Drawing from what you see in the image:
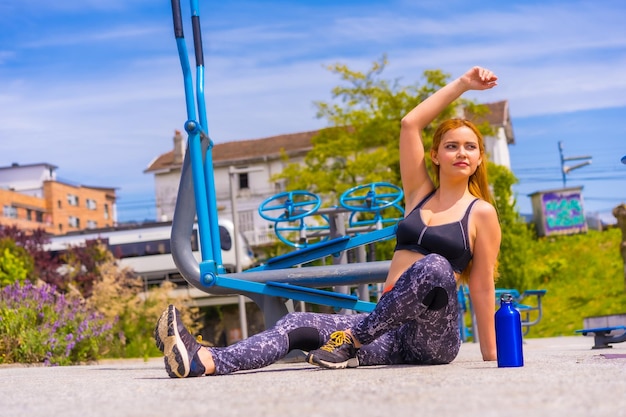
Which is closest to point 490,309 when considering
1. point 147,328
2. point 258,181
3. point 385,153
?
point 147,328

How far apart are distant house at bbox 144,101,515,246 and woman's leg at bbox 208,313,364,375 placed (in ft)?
146

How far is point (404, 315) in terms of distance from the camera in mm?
4094

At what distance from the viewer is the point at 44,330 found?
383 inches

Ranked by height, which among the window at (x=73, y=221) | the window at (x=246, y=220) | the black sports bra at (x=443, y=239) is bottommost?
the black sports bra at (x=443, y=239)

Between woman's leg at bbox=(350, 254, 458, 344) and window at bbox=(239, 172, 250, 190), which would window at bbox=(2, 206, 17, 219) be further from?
woman's leg at bbox=(350, 254, 458, 344)

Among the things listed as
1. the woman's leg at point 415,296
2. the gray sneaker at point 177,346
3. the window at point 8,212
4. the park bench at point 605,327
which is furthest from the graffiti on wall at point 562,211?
the gray sneaker at point 177,346

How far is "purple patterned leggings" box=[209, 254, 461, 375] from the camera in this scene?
4023 millimetres

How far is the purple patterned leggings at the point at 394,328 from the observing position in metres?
4.02

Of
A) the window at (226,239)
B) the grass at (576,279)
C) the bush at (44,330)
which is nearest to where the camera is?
the bush at (44,330)

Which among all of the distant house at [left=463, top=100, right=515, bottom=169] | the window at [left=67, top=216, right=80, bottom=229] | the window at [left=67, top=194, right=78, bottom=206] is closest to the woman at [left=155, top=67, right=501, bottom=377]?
the distant house at [left=463, top=100, right=515, bottom=169]

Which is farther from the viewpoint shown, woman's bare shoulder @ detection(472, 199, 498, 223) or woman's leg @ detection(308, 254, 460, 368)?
woman's bare shoulder @ detection(472, 199, 498, 223)

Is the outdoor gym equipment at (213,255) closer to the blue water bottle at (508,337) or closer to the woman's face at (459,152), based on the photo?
the woman's face at (459,152)

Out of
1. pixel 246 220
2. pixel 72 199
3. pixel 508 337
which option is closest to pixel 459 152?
pixel 508 337

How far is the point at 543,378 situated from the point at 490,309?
1033mm
